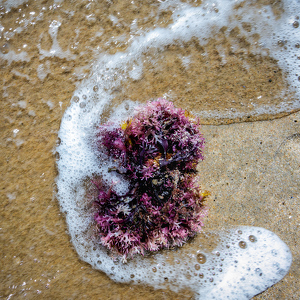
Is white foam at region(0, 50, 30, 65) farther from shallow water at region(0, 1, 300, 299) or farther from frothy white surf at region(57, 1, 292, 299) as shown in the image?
frothy white surf at region(57, 1, 292, 299)

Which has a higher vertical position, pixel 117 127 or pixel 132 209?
pixel 117 127

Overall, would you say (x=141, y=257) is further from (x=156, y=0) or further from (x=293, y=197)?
(x=156, y=0)

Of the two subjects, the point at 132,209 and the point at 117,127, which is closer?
the point at 132,209

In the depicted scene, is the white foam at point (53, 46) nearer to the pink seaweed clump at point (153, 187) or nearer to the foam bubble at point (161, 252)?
the foam bubble at point (161, 252)

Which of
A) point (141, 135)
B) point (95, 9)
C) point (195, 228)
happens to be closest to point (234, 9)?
point (95, 9)

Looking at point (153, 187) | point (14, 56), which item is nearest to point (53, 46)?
point (14, 56)

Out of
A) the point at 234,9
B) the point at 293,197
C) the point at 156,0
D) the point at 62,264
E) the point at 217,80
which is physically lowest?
the point at 293,197

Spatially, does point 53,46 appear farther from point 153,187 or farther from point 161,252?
point 161,252
